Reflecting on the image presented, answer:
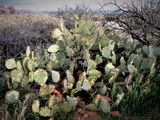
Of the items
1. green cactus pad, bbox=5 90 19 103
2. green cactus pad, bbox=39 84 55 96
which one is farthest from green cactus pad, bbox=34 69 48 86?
green cactus pad, bbox=5 90 19 103

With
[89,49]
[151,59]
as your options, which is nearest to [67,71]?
[89,49]

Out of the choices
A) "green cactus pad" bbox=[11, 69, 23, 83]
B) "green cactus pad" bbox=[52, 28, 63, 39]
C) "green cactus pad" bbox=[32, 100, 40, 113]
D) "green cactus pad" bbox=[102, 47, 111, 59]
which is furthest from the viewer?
"green cactus pad" bbox=[52, 28, 63, 39]

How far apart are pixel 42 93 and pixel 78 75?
20.9 inches

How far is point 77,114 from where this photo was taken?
4309 millimetres

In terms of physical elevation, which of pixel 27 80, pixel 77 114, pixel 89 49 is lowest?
pixel 77 114

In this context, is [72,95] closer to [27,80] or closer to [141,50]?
[27,80]

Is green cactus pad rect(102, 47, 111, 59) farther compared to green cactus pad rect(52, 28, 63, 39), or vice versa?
green cactus pad rect(52, 28, 63, 39)

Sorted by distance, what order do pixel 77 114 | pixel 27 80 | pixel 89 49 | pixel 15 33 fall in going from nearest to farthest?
pixel 77 114 → pixel 27 80 → pixel 89 49 → pixel 15 33

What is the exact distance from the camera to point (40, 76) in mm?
4488

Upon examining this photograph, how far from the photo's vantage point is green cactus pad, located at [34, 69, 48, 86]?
447 cm

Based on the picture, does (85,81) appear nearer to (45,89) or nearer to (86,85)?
(86,85)

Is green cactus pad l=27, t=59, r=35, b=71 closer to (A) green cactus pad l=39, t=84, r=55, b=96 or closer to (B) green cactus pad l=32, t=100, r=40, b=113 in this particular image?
(A) green cactus pad l=39, t=84, r=55, b=96

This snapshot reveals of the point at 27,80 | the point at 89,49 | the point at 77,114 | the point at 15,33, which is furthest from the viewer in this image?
the point at 15,33

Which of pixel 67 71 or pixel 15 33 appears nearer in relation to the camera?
pixel 67 71
